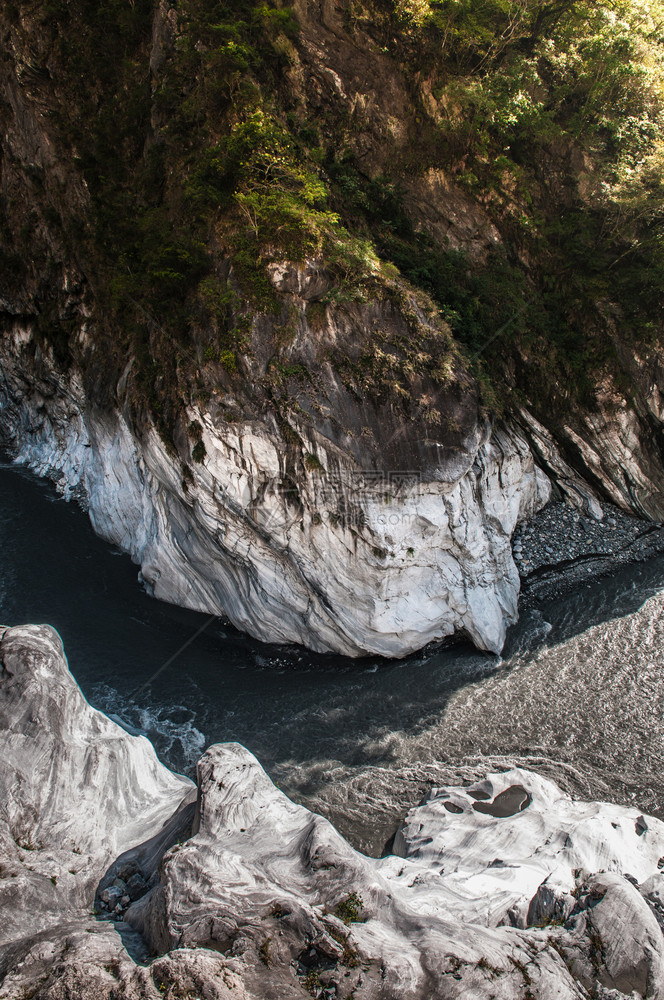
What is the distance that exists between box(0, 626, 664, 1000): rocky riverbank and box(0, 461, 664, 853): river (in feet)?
3.25

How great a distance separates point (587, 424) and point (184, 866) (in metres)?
15.5

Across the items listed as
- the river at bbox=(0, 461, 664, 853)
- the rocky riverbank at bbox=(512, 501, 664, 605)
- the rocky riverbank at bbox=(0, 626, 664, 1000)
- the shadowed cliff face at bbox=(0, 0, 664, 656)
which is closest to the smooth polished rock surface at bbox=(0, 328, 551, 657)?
the shadowed cliff face at bbox=(0, 0, 664, 656)

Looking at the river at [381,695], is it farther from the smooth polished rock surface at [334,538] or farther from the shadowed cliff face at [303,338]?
the shadowed cliff face at [303,338]

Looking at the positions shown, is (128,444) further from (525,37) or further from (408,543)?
(525,37)

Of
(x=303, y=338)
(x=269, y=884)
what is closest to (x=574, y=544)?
(x=303, y=338)

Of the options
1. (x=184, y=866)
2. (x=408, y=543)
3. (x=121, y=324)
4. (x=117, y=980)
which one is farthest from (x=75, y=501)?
(x=117, y=980)

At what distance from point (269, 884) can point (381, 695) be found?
649 cm

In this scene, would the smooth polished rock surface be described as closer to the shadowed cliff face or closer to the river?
the shadowed cliff face

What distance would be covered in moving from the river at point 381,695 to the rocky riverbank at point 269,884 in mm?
989

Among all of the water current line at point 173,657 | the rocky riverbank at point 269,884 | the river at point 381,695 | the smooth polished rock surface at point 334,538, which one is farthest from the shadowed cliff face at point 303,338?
the rocky riverbank at point 269,884

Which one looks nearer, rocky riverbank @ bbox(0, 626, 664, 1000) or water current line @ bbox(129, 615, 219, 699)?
rocky riverbank @ bbox(0, 626, 664, 1000)

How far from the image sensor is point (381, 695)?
12852 mm

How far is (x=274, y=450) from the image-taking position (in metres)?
13.0

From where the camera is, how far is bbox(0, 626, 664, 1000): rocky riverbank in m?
5.42
